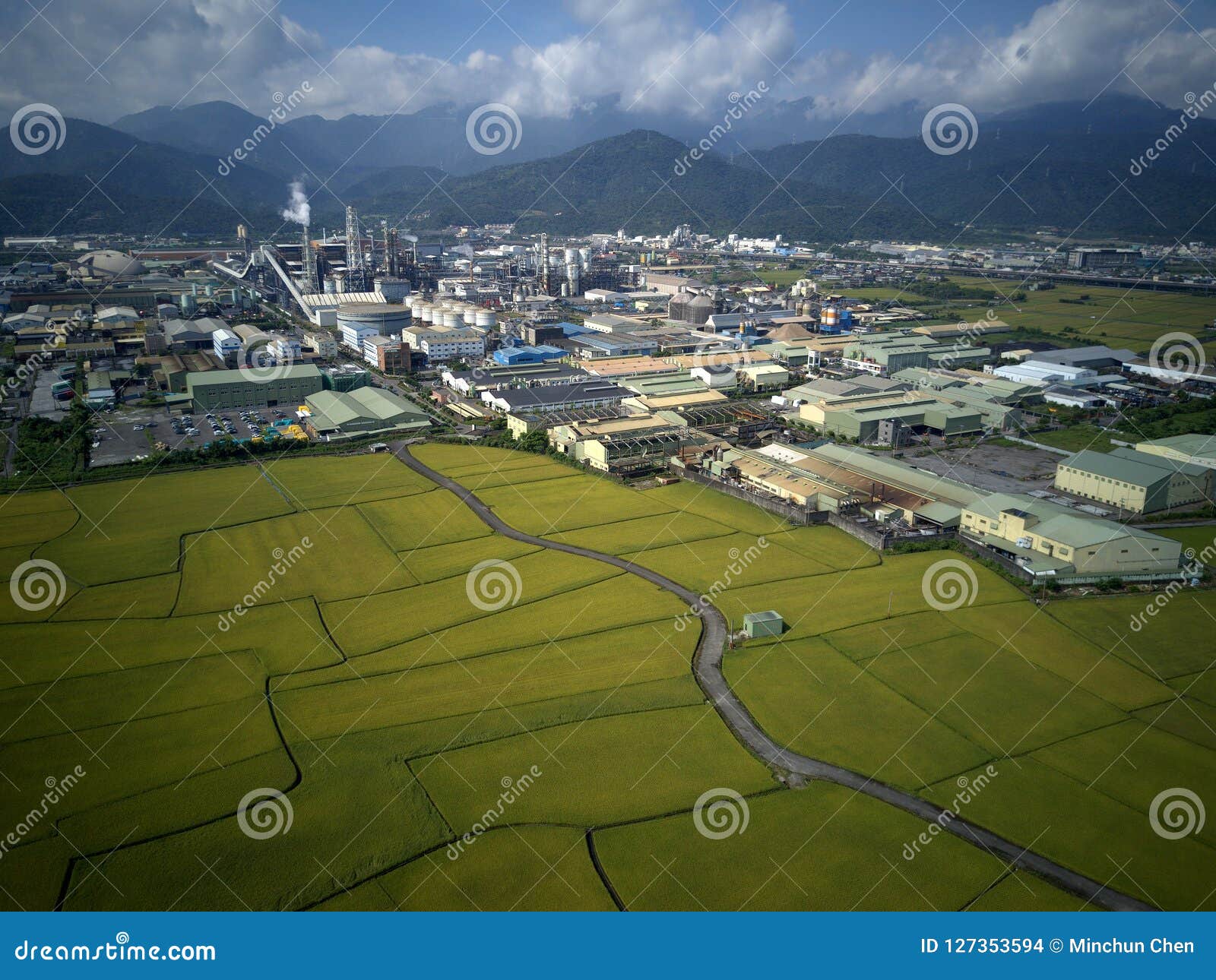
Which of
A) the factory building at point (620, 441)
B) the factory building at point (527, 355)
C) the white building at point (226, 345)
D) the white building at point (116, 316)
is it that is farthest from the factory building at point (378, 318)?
the factory building at point (620, 441)

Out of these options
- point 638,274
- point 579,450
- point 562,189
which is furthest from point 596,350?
point 562,189

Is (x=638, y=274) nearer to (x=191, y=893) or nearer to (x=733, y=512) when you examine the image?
(x=733, y=512)

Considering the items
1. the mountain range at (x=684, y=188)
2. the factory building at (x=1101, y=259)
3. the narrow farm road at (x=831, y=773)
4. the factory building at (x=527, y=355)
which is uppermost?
the mountain range at (x=684, y=188)

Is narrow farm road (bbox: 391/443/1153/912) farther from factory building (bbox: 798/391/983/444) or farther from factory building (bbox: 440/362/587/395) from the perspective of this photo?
factory building (bbox: 440/362/587/395)

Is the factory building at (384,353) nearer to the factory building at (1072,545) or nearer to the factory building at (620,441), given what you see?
the factory building at (620,441)

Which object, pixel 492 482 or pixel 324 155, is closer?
pixel 492 482
